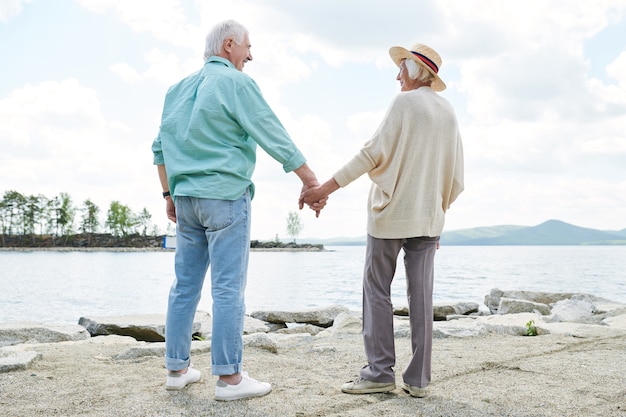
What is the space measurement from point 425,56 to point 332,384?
2.02 m

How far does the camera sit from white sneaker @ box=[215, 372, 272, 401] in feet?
9.82

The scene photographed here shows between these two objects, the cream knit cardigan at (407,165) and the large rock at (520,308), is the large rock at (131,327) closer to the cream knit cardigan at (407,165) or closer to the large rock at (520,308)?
the cream knit cardigan at (407,165)

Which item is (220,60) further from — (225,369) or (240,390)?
(240,390)

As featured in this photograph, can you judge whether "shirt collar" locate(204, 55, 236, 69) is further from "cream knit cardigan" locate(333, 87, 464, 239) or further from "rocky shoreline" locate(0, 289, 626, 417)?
"rocky shoreline" locate(0, 289, 626, 417)

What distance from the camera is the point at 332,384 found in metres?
3.37

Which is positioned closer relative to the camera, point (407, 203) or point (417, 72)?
point (407, 203)

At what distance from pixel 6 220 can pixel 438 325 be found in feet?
260

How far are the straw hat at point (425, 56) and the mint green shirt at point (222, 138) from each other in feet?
2.82

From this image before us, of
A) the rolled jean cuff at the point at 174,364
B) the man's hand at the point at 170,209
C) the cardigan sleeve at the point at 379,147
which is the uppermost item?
the cardigan sleeve at the point at 379,147

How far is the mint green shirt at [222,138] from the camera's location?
3010 mm

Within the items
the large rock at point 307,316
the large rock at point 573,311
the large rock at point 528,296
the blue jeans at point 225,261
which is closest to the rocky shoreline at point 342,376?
the blue jeans at point 225,261

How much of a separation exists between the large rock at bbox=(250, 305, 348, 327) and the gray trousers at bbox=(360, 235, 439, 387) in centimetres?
586

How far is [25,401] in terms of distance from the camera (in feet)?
9.82

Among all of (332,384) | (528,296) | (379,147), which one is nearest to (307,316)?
(528,296)
